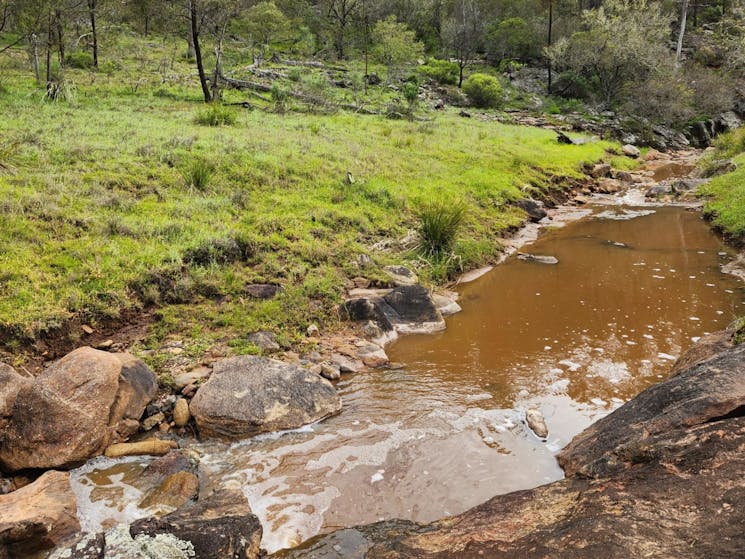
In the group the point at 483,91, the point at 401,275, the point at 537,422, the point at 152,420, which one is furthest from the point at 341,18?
the point at 537,422

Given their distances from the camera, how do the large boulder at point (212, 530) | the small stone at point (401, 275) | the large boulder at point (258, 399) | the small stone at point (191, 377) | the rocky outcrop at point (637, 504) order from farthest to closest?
the small stone at point (401, 275), the small stone at point (191, 377), the large boulder at point (258, 399), the large boulder at point (212, 530), the rocky outcrop at point (637, 504)

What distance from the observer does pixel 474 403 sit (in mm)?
6441

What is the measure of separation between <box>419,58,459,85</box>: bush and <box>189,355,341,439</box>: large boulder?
43.4m

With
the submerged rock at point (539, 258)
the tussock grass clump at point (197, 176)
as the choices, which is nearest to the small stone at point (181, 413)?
the tussock grass clump at point (197, 176)

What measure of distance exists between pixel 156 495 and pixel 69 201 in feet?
22.9

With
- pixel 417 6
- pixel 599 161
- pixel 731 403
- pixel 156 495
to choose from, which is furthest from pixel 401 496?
pixel 417 6

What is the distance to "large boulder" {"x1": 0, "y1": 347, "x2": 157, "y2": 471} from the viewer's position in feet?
16.0

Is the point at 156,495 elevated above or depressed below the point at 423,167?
below

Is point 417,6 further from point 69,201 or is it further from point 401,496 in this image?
point 401,496

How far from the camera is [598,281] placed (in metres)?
10.8

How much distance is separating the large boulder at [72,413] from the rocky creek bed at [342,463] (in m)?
0.01

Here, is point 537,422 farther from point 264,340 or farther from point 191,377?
point 191,377

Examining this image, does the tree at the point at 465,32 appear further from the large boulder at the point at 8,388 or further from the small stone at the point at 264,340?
the large boulder at the point at 8,388

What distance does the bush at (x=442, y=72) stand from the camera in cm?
4497
